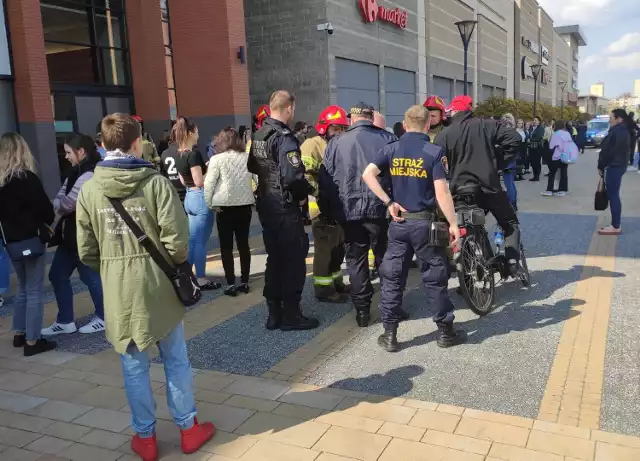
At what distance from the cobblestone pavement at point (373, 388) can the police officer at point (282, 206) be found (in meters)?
0.27

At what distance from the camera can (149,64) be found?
1435 cm

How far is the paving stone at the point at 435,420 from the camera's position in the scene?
10.8 ft

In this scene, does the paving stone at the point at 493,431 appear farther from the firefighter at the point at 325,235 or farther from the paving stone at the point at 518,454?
the firefighter at the point at 325,235

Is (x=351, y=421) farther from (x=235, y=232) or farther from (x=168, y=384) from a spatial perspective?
(x=235, y=232)

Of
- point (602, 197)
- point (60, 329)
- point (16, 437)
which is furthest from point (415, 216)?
point (602, 197)

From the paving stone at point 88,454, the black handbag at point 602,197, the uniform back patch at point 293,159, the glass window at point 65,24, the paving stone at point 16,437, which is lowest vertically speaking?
the paving stone at point 88,454

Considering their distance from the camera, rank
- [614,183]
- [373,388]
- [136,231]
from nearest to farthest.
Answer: [136,231]
[373,388]
[614,183]

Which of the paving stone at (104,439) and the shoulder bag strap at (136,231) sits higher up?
the shoulder bag strap at (136,231)

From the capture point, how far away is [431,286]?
14.6 feet

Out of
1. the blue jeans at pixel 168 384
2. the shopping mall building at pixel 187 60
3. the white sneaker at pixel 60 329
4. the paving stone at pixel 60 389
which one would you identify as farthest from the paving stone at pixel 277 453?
the shopping mall building at pixel 187 60

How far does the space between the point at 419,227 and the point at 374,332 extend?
1134mm

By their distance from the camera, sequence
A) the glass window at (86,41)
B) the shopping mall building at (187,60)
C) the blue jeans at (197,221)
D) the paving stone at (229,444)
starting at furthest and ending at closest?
1. the glass window at (86,41)
2. the shopping mall building at (187,60)
3. the blue jeans at (197,221)
4. the paving stone at (229,444)

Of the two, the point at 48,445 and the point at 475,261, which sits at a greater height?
the point at 475,261

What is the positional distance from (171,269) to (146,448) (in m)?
0.96
